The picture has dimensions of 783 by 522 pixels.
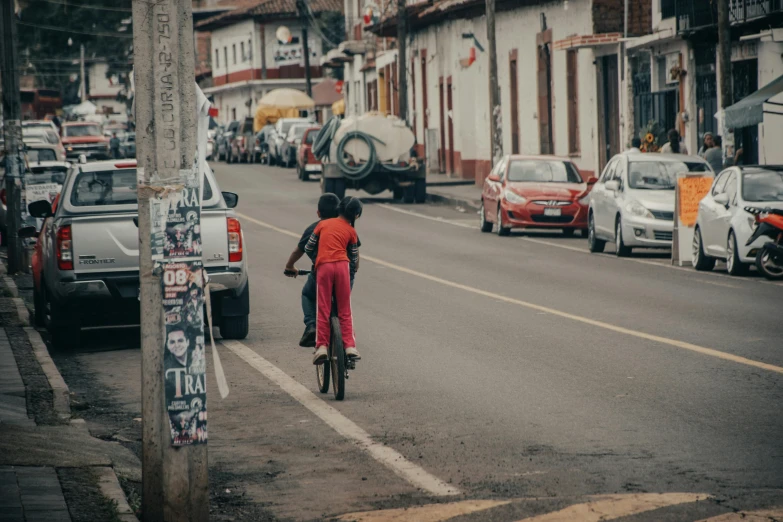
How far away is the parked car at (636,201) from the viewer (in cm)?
2330

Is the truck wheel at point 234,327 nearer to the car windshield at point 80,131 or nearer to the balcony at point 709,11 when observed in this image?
the balcony at point 709,11

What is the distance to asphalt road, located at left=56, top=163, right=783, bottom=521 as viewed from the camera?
7.58m

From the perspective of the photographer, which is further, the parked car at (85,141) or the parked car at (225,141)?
the parked car at (225,141)

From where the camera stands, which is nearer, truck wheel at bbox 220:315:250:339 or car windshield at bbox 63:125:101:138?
truck wheel at bbox 220:315:250:339

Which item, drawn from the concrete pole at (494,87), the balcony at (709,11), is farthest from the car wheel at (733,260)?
the concrete pole at (494,87)

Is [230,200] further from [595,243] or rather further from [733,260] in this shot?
[595,243]

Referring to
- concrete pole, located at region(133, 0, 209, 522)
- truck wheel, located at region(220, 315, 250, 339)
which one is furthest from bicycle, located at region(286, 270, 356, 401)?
concrete pole, located at region(133, 0, 209, 522)

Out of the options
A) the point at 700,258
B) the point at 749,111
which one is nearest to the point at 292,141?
the point at 749,111

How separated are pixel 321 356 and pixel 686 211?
41.8 feet

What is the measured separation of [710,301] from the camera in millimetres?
16672

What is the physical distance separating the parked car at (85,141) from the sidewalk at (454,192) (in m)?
18.9

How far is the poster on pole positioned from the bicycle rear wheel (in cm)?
1241

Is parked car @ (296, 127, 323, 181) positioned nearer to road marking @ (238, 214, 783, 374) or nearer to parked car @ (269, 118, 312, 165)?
parked car @ (269, 118, 312, 165)

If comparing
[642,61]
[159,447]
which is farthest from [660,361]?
[642,61]
